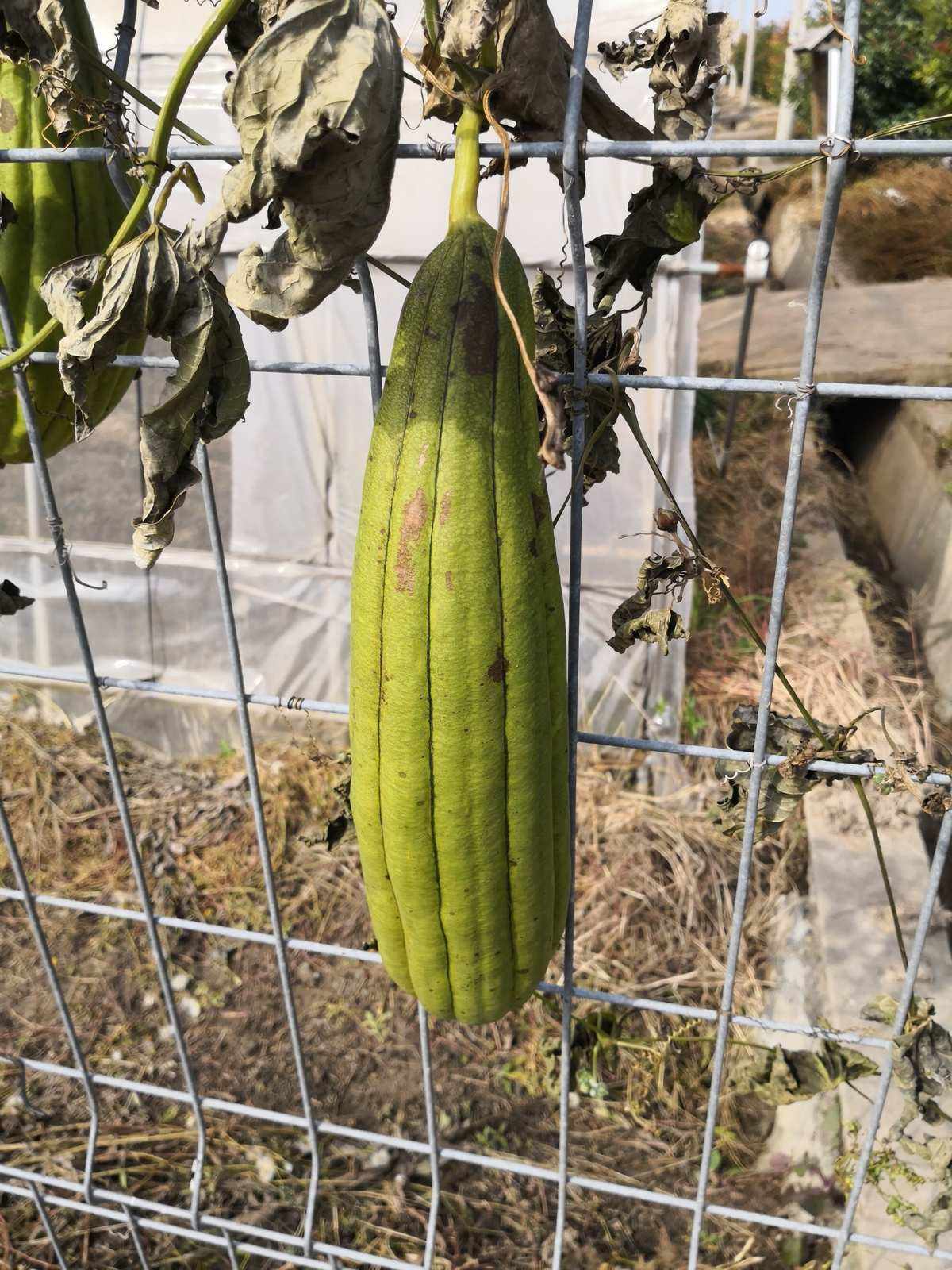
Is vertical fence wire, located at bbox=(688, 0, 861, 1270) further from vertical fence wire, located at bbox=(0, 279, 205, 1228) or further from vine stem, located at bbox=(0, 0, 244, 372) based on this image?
vertical fence wire, located at bbox=(0, 279, 205, 1228)

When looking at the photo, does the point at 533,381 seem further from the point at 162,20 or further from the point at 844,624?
the point at 844,624

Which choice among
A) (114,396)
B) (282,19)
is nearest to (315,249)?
(282,19)

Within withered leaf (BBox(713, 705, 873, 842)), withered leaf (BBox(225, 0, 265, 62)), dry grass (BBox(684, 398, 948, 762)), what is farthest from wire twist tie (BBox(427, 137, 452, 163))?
dry grass (BBox(684, 398, 948, 762))

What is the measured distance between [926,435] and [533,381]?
175 inches

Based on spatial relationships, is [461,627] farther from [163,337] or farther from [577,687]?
[163,337]

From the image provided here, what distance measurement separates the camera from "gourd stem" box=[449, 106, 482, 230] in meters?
0.85

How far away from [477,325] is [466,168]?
0.12 meters

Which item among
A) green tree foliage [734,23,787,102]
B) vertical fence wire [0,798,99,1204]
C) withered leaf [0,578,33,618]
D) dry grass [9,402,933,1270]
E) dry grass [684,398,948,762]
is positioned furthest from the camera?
green tree foliage [734,23,787,102]

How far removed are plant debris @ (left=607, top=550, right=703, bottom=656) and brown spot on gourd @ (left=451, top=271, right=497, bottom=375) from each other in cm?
24

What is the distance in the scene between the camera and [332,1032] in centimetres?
295

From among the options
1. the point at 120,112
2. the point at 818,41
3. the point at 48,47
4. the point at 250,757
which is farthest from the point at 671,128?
the point at 818,41

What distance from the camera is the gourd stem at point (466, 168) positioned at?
85cm

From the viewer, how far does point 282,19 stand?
0.76m

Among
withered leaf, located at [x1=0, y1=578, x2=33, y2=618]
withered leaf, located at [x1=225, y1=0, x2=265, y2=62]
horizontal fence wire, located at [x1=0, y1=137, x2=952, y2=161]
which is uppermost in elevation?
withered leaf, located at [x1=225, y1=0, x2=265, y2=62]
